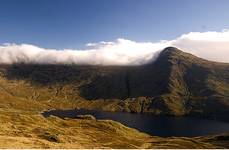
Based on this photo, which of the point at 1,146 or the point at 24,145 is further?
the point at 24,145

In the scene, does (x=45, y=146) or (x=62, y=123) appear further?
(x=62, y=123)

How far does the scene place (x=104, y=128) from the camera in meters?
197

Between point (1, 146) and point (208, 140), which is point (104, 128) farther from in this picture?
point (1, 146)

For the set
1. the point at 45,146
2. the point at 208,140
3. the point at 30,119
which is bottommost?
the point at 208,140

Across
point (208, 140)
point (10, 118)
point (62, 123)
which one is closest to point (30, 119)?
point (10, 118)

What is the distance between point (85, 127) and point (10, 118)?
159ft

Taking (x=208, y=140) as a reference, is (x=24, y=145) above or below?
above

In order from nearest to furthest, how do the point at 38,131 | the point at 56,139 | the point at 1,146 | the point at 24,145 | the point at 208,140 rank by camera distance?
the point at 1,146 < the point at 24,145 < the point at 56,139 < the point at 38,131 < the point at 208,140

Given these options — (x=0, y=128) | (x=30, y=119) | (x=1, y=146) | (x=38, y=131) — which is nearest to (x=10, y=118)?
(x=30, y=119)

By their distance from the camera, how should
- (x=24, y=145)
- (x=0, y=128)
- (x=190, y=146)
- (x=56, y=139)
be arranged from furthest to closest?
(x=190, y=146), (x=0, y=128), (x=56, y=139), (x=24, y=145)

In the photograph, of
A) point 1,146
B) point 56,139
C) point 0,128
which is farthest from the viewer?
point 0,128

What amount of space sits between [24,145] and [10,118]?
10007cm

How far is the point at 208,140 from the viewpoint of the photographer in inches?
7475

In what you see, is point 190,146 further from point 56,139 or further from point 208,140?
point 56,139
